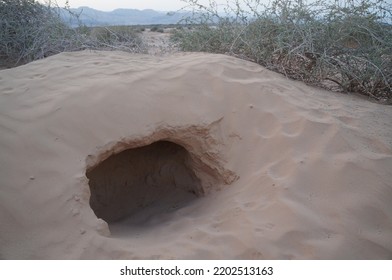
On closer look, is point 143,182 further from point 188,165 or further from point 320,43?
point 320,43

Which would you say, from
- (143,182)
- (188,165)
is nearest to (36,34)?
(143,182)

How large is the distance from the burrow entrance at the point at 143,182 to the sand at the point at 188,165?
1 centimetres

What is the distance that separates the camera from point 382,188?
2.40m

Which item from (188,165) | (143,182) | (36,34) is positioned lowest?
(143,182)

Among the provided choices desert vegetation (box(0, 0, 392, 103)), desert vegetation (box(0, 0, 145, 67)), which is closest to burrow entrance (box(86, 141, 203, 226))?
desert vegetation (box(0, 0, 392, 103))

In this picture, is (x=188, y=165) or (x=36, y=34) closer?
(x=188, y=165)

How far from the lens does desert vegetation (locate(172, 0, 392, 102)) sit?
412 centimetres

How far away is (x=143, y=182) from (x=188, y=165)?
71cm

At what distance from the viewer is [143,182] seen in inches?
147

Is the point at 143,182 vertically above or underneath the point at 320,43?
underneath

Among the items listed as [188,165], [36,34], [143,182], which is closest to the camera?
[188,165]

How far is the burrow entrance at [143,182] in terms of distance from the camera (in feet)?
11.0

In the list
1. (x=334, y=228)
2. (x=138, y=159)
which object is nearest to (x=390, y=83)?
(x=334, y=228)

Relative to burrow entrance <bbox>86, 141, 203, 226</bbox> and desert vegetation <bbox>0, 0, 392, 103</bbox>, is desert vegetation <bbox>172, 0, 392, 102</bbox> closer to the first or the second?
desert vegetation <bbox>0, 0, 392, 103</bbox>
